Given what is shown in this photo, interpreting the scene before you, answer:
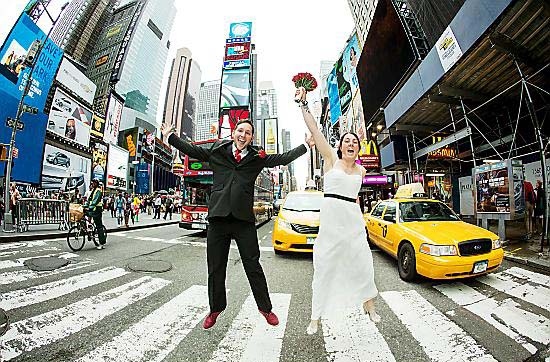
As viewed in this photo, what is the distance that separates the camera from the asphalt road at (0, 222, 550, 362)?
2498mm

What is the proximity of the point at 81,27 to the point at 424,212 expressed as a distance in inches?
5171

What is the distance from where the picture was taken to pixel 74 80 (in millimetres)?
38719

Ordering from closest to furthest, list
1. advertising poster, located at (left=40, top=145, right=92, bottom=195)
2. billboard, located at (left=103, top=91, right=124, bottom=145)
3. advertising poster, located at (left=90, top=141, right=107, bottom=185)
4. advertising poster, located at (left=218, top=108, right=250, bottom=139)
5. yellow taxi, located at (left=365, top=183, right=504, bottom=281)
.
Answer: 1. yellow taxi, located at (left=365, top=183, right=504, bottom=281)
2. advertising poster, located at (left=40, top=145, right=92, bottom=195)
3. advertising poster, located at (left=90, top=141, right=107, bottom=185)
4. billboard, located at (left=103, top=91, right=124, bottom=145)
5. advertising poster, located at (left=218, top=108, right=250, bottom=139)

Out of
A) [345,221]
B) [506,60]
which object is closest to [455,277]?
[345,221]

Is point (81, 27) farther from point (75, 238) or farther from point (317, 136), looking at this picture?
point (317, 136)

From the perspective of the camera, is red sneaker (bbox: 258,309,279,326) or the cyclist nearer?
red sneaker (bbox: 258,309,279,326)

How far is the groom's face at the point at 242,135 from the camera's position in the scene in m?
2.88

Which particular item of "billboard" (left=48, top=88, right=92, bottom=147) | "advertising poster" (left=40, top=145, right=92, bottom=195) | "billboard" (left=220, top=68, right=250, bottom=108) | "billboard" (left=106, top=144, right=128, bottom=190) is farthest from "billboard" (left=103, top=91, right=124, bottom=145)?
"billboard" (left=220, top=68, right=250, bottom=108)

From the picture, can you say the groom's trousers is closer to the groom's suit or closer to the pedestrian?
the groom's suit

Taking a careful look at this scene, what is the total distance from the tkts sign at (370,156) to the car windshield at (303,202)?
16.1 meters

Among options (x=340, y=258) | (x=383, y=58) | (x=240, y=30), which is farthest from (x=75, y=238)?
(x=240, y=30)

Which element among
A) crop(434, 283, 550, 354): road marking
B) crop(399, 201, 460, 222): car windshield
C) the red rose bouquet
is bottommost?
crop(434, 283, 550, 354): road marking

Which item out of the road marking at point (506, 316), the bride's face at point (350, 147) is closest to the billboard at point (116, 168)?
the bride's face at point (350, 147)

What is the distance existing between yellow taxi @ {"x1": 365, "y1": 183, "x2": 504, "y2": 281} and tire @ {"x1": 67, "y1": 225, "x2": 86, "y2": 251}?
25.3 ft
